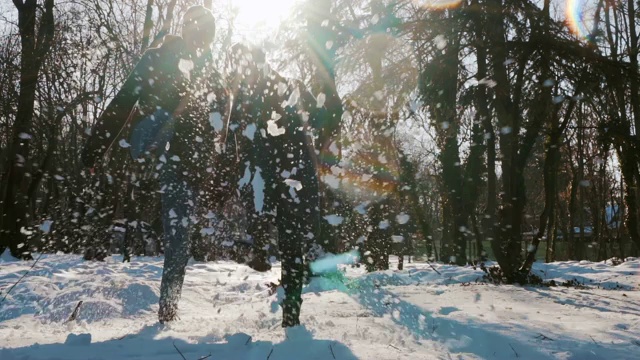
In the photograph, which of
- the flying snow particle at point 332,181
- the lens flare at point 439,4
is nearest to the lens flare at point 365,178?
the flying snow particle at point 332,181

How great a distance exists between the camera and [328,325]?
319 cm

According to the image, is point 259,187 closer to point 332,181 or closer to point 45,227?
point 332,181

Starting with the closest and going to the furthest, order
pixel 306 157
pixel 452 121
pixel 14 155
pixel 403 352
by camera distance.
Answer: pixel 403 352 → pixel 306 157 → pixel 452 121 → pixel 14 155

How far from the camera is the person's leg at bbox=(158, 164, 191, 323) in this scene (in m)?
3.53

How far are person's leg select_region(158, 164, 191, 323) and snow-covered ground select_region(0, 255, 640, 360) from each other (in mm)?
210

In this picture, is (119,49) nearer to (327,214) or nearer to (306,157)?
(327,214)

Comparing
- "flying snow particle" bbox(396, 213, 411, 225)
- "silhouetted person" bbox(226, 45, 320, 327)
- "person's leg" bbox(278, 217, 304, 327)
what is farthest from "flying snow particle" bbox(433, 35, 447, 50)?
"flying snow particle" bbox(396, 213, 411, 225)

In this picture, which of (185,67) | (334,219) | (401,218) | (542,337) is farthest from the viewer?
(401,218)

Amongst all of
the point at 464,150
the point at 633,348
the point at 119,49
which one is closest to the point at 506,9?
the point at 633,348

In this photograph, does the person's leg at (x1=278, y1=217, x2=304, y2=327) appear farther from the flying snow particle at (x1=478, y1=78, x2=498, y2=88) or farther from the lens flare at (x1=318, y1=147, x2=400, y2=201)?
the lens flare at (x1=318, y1=147, x2=400, y2=201)

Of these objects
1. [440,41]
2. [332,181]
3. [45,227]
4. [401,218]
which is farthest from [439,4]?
[45,227]

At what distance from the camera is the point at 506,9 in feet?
19.3

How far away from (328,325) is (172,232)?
1376mm

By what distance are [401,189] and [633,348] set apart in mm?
9516
